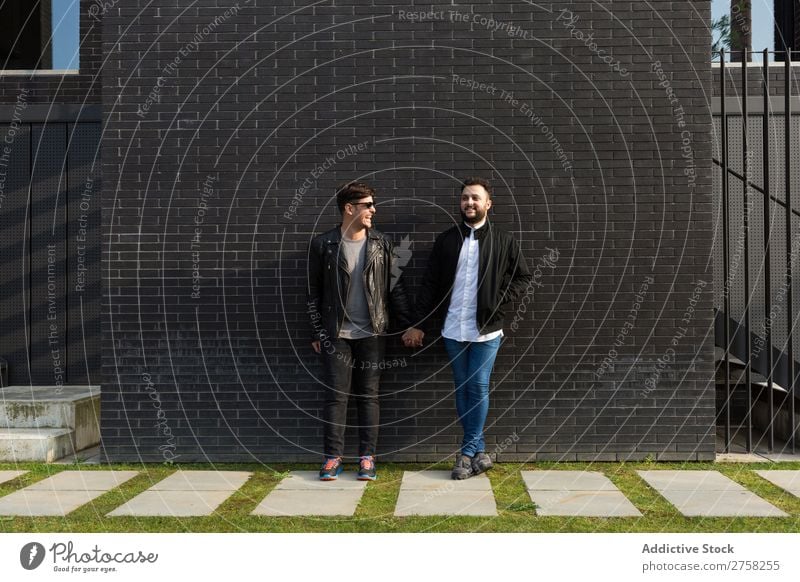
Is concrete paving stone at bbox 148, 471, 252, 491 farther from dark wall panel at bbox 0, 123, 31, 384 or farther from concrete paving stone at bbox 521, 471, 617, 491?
dark wall panel at bbox 0, 123, 31, 384

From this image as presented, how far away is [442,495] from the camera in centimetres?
532

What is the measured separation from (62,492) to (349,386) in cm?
204

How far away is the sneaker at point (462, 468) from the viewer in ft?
19.1

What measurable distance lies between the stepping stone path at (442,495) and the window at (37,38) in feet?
19.5

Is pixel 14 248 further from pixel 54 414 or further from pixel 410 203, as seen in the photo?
pixel 410 203

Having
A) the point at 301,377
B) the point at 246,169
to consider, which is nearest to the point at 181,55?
the point at 246,169

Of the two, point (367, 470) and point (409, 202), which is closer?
point (367, 470)

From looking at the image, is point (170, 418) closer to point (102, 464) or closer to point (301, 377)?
point (102, 464)

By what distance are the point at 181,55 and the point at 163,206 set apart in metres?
1.17

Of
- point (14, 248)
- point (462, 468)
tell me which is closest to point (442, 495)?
point (462, 468)

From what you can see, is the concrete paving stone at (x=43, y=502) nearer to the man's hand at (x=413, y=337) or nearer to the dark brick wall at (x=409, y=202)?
the dark brick wall at (x=409, y=202)

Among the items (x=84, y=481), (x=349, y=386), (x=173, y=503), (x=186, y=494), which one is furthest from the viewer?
(x=349, y=386)

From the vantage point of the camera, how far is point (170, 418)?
6531 mm

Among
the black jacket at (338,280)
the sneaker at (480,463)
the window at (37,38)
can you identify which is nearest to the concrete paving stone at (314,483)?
the sneaker at (480,463)
